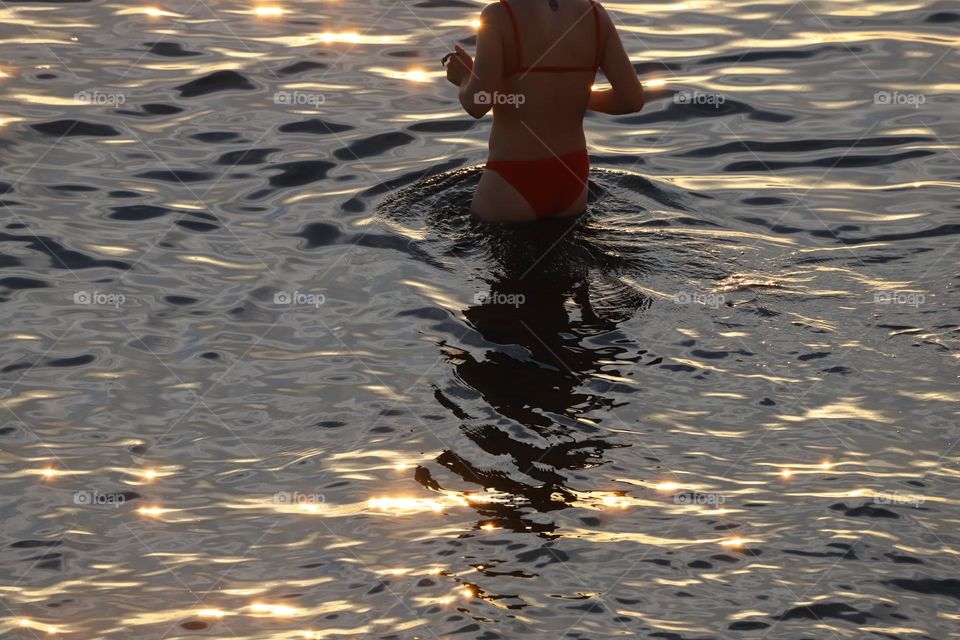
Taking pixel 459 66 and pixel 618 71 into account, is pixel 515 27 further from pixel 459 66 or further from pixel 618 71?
pixel 618 71

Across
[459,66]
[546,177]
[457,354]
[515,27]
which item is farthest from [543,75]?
[457,354]

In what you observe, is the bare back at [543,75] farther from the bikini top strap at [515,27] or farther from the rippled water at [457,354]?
the rippled water at [457,354]

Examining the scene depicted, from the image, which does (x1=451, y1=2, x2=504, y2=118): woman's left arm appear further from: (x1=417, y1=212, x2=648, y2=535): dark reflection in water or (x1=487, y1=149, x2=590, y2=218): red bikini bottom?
(x1=417, y1=212, x2=648, y2=535): dark reflection in water

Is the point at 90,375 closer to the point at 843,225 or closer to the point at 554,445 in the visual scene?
the point at 554,445

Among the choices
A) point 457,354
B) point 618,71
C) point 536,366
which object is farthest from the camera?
point 618,71

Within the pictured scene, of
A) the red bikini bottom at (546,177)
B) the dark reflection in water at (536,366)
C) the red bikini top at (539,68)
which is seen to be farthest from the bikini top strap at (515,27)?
the dark reflection in water at (536,366)

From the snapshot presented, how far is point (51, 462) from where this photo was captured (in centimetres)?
595

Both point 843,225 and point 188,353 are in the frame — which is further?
point 843,225

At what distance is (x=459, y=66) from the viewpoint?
731 centimetres

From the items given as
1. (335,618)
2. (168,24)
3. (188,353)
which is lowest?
(335,618)

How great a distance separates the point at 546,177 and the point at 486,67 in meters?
0.78

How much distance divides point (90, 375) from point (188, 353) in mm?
485

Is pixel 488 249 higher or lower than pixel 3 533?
higher

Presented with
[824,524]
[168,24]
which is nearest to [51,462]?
[824,524]
